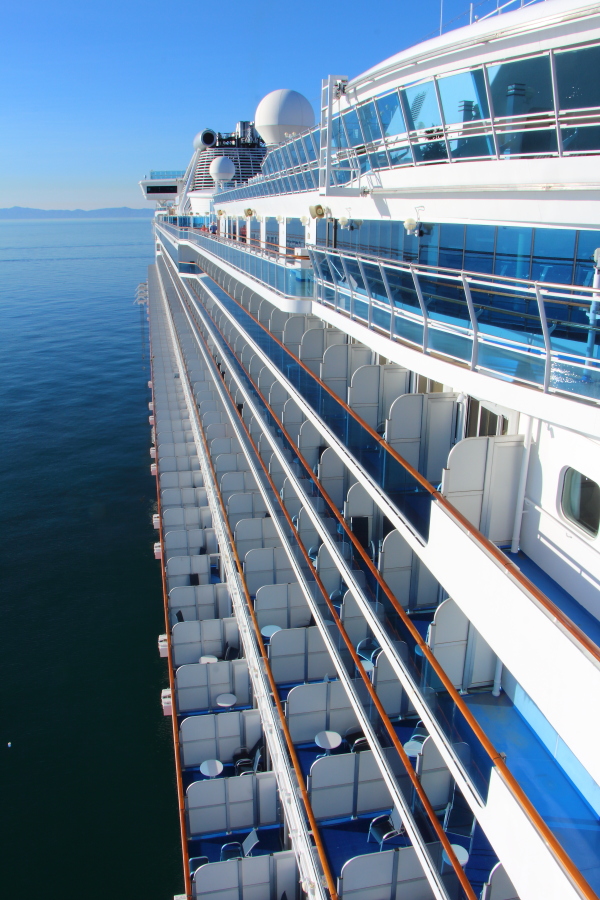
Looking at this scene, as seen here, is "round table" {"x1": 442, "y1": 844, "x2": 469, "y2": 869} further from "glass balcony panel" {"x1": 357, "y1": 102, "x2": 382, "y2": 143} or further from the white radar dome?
the white radar dome

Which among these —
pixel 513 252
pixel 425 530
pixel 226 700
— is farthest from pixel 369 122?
pixel 226 700

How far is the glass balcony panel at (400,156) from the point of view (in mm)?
7373

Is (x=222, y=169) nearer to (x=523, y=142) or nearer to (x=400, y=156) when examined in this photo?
(x=400, y=156)

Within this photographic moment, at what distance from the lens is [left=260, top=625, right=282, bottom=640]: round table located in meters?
9.33

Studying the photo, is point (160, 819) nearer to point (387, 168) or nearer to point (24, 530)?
point (387, 168)

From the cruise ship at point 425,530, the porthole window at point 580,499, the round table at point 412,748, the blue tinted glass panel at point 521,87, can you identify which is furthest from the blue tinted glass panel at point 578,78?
the round table at point 412,748

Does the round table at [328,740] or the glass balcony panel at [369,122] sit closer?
the round table at [328,740]

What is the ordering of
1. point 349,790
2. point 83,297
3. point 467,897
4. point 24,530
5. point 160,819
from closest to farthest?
point 467,897 < point 349,790 < point 160,819 < point 24,530 < point 83,297

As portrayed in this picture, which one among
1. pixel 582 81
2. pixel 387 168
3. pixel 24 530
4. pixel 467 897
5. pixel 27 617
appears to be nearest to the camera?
pixel 467 897

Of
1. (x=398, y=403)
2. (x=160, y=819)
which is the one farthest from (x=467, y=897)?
→ (x=160, y=819)

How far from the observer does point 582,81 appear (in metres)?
4.83

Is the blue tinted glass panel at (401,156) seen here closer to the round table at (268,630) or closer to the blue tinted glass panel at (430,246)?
the blue tinted glass panel at (430,246)

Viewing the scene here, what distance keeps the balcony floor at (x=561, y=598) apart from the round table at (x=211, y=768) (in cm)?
591

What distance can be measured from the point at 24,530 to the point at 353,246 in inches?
458
